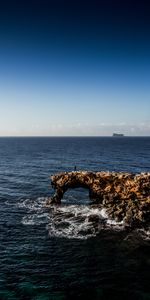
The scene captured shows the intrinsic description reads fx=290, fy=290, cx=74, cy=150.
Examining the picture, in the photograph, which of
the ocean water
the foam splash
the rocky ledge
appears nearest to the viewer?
the ocean water

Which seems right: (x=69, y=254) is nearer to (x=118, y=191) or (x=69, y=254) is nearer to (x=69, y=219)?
(x=69, y=219)

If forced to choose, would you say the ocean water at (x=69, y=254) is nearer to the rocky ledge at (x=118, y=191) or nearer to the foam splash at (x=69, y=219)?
the foam splash at (x=69, y=219)

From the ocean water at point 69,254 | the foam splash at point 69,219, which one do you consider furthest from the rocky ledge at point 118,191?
the ocean water at point 69,254

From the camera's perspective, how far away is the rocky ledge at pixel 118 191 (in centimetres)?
4253

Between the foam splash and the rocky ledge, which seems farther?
the rocky ledge

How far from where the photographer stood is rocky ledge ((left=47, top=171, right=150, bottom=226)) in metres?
42.5

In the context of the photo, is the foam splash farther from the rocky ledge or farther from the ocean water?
the rocky ledge

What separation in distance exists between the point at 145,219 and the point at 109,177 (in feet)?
30.5

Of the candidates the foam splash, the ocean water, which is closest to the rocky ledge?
the foam splash

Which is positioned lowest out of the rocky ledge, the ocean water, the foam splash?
the ocean water

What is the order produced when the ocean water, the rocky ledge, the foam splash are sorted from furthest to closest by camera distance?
1. the rocky ledge
2. the foam splash
3. the ocean water

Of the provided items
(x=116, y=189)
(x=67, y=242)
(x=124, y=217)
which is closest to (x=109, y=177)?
(x=116, y=189)

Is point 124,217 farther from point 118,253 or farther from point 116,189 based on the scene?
point 118,253

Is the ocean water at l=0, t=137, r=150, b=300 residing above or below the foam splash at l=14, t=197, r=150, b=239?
below
